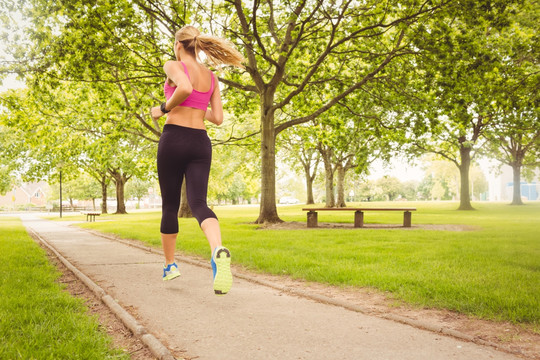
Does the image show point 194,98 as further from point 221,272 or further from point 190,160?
point 221,272

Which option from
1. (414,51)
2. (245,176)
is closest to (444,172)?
(245,176)

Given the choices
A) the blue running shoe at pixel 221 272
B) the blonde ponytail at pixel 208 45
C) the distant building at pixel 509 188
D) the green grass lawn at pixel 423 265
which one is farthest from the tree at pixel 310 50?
the distant building at pixel 509 188

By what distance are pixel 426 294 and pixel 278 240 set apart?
215 inches

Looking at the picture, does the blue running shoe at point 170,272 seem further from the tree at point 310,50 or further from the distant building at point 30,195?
the distant building at point 30,195

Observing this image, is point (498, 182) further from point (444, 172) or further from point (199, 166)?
point (199, 166)

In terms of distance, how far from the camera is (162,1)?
12.3 m

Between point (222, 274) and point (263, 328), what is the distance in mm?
749

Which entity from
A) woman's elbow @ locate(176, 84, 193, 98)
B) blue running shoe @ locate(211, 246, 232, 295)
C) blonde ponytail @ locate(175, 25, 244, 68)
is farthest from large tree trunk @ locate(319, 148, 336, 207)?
blue running shoe @ locate(211, 246, 232, 295)

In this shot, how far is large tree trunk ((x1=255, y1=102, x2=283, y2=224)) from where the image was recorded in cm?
1421

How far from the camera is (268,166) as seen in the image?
14188 mm

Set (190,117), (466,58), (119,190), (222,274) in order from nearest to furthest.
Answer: (222,274)
(190,117)
(466,58)
(119,190)

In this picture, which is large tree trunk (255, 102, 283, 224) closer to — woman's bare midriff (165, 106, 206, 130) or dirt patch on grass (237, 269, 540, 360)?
dirt patch on grass (237, 269, 540, 360)

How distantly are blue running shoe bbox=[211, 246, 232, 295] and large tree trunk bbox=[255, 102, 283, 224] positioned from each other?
11.1 metres

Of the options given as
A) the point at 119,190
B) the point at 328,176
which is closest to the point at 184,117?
the point at 328,176
